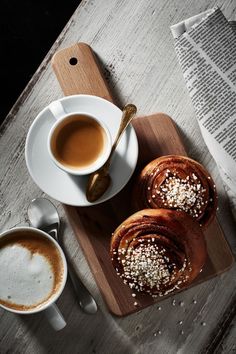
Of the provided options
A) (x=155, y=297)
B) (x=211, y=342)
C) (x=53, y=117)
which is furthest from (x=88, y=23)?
(x=211, y=342)

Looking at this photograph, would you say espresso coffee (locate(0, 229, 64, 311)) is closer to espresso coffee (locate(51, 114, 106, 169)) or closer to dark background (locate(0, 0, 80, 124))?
espresso coffee (locate(51, 114, 106, 169))

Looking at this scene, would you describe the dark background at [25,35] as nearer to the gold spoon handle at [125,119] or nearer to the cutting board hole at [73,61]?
the cutting board hole at [73,61]

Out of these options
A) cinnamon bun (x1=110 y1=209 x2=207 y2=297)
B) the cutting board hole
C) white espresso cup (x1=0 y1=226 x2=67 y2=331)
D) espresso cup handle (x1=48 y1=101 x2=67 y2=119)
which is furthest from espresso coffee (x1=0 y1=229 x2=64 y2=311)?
the cutting board hole

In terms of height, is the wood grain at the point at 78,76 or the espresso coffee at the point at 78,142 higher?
the wood grain at the point at 78,76

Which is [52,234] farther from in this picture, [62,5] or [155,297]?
[62,5]

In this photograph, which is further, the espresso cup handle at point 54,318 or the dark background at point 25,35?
the dark background at point 25,35

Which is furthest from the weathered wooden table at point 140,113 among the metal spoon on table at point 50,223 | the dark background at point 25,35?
the dark background at point 25,35
